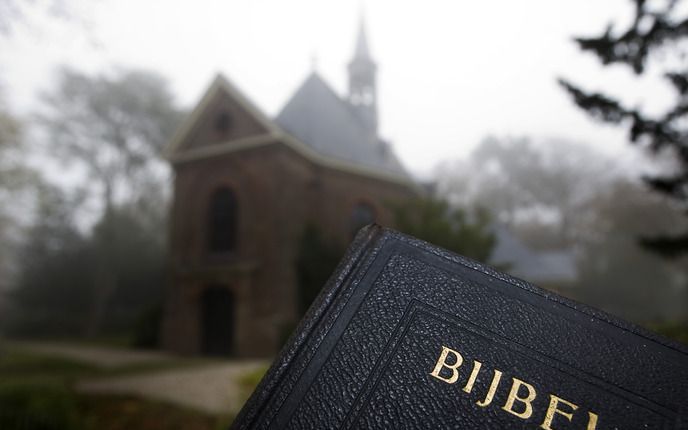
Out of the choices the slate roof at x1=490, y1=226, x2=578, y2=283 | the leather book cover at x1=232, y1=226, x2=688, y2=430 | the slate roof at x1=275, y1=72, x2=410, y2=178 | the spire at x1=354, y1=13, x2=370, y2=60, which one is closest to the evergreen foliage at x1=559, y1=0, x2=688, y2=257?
the leather book cover at x1=232, y1=226, x2=688, y2=430

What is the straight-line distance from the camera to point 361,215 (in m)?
16.2

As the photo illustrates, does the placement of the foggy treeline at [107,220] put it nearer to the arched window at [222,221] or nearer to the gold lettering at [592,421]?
the arched window at [222,221]

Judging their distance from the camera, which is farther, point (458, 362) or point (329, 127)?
point (329, 127)

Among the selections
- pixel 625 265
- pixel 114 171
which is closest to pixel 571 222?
pixel 625 265

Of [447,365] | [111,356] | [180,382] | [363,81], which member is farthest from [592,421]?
[363,81]

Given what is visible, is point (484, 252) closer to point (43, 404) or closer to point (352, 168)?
point (352, 168)

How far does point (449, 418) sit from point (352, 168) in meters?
15.1

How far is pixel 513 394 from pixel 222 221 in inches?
573

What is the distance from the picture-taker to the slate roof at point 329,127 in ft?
50.8

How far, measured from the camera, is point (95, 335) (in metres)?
21.2

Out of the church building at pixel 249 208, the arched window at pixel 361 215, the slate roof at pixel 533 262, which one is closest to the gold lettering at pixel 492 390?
the church building at pixel 249 208

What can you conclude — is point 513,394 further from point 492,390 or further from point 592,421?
point 592,421

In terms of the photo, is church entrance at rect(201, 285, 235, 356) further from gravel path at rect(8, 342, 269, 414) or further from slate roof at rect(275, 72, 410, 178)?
slate roof at rect(275, 72, 410, 178)

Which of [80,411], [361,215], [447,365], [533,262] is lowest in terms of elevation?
[80,411]
